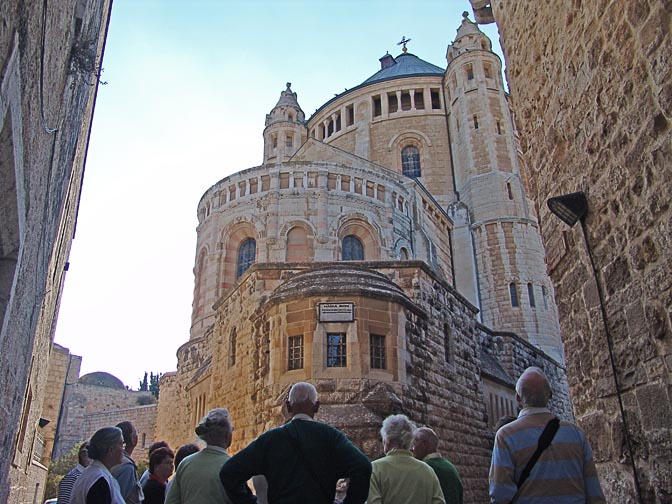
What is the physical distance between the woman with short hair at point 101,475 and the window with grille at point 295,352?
5.94 m

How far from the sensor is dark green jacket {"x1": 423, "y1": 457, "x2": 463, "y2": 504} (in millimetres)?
4617

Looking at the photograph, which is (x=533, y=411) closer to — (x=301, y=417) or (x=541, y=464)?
(x=541, y=464)

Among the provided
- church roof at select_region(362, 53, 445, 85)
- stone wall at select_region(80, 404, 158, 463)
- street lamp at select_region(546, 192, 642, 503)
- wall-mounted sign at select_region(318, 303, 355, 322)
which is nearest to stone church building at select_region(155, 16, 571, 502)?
wall-mounted sign at select_region(318, 303, 355, 322)

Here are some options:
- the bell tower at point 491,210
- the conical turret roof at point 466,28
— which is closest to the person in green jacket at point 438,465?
the bell tower at point 491,210

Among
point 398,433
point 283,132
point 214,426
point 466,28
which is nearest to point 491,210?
point 466,28

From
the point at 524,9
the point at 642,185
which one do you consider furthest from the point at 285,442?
the point at 524,9

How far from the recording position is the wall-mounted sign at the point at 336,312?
32.2ft

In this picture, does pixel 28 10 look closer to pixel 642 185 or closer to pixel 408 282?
pixel 642 185

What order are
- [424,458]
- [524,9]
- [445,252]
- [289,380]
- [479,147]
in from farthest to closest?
[479,147], [445,252], [289,380], [524,9], [424,458]

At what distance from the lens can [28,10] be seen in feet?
9.74

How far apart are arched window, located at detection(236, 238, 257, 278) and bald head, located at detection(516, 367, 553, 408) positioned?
1859 centimetres

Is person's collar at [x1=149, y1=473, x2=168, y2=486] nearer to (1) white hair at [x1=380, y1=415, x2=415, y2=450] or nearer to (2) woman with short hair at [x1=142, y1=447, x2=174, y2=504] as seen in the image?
(2) woman with short hair at [x1=142, y1=447, x2=174, y2=504]

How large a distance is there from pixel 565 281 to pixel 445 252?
898 inches

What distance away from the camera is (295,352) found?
387 inches
